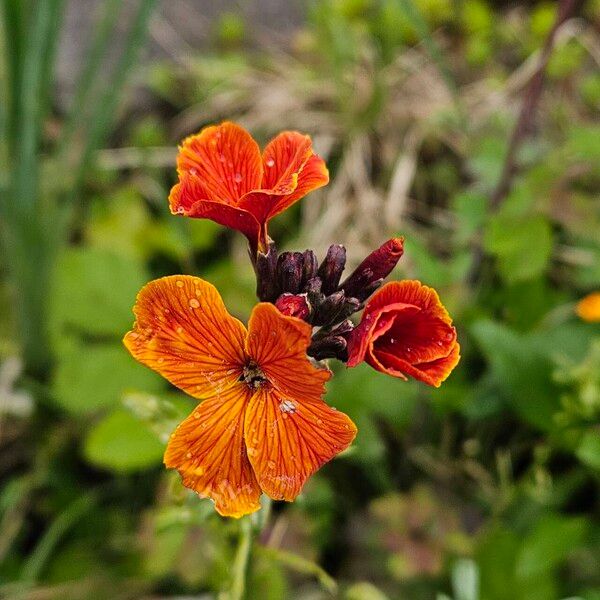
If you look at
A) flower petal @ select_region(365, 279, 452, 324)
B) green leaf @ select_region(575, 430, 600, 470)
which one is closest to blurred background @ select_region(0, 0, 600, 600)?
green leaf @ select_region(575, 430, 600, 470)

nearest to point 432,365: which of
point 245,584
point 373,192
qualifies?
point 245,584

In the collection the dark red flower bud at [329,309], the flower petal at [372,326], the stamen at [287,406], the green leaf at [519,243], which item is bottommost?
the green leaf at [519,243]

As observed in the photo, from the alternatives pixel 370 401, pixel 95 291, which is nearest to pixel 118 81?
pixel 95 291

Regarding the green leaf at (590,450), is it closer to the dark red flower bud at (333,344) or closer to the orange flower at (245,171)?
Result: the dark red flower bud at (333,344)

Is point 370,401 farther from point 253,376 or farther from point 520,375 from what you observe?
point 253,376

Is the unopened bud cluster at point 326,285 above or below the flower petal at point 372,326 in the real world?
below

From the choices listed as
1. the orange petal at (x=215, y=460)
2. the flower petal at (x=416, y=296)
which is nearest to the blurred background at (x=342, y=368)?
the orange petal at (x=215, y=460)
